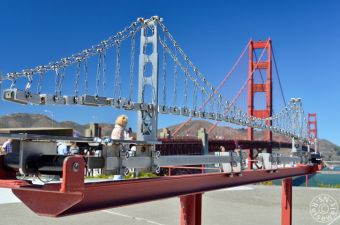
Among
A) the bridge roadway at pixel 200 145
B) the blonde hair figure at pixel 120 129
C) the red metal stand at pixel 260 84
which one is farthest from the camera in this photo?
the red metal stand at pixel 260 84

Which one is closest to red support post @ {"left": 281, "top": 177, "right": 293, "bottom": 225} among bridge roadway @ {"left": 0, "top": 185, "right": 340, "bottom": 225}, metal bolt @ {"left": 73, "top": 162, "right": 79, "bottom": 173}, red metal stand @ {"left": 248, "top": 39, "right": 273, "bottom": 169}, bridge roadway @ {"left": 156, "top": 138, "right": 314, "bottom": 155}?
bridge roadway @ {"left": 0, "top": 185, "right": 340, "bottom": 225}

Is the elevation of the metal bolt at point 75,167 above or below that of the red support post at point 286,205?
above

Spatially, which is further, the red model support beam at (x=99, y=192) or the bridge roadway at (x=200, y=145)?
the bridge roadway at (x=200, y=145)

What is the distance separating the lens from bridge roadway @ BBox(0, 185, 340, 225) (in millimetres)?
8789

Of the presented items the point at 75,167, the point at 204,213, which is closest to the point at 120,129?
the point at 75,167

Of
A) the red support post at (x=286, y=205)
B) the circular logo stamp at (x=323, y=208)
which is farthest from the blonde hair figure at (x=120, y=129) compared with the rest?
the circular logo stamp at (x=323, y=208)

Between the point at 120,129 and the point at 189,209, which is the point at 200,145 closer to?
the point at 189,209

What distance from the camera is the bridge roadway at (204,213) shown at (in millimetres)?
8789

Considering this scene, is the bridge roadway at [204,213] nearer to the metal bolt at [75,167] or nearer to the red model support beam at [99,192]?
the red model support beam at [99,192]

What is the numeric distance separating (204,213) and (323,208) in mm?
4209

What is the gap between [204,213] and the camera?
10406mm

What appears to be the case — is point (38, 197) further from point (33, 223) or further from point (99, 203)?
point (33, 223)

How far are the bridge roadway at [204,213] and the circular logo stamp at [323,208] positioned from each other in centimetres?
16

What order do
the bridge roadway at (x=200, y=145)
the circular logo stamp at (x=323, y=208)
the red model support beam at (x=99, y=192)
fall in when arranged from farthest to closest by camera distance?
the bridge roadway at (x=200, y=145) < the circular logo stamp at (x=323, y=208) < the red model support beam at (x=99, y=192)
